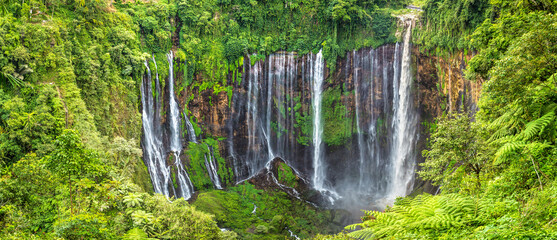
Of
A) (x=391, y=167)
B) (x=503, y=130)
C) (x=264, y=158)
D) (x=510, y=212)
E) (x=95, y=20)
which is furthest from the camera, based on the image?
(x=264, y=158)

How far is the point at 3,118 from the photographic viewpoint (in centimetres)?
1188

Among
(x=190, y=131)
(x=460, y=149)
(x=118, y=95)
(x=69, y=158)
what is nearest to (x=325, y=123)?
(x=190, y=131)

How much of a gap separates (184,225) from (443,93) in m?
17.4

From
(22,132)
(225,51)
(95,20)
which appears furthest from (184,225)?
(225,51)

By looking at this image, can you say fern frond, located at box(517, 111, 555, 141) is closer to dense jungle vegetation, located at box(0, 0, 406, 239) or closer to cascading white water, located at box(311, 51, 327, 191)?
dense jungle vegetation, located at box(0, 0, 406, 239)

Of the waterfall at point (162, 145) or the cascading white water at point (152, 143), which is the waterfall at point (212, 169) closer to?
the waterfall at point (162, 145)

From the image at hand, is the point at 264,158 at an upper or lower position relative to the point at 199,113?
lower

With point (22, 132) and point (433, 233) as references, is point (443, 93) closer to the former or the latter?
point (433, 233)

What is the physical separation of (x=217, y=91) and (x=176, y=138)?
14.1 feet

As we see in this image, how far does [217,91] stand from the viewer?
944 inches

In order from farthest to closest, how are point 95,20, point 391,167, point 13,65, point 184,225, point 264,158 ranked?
point 264,158 < point 391,167 < point 95,20 < point 13,65 < point 184,225

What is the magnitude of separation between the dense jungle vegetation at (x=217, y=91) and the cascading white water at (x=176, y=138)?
889 millimetres

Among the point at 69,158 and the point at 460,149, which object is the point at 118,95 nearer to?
the point at 69,158

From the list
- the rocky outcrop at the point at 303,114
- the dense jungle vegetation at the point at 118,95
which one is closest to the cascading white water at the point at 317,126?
the rocky outcrop at the point at 303,114
